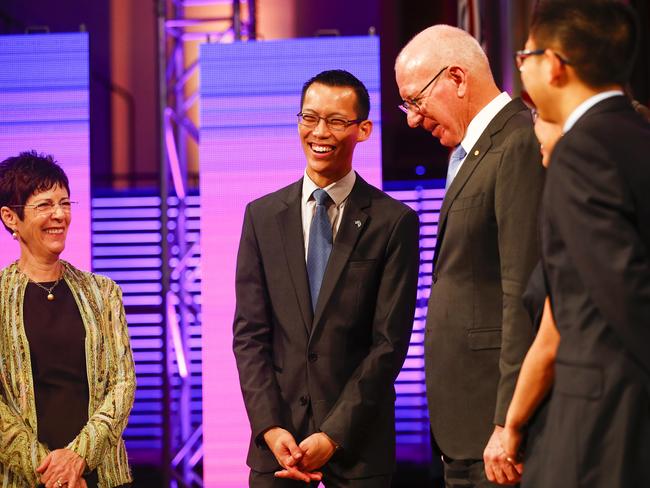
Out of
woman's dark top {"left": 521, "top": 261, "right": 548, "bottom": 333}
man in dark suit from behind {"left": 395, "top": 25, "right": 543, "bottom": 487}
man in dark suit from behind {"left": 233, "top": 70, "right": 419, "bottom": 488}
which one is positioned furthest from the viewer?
man in dark suit from behind {"left": 233, "top": 70, "right": 419, "bottom": 488}

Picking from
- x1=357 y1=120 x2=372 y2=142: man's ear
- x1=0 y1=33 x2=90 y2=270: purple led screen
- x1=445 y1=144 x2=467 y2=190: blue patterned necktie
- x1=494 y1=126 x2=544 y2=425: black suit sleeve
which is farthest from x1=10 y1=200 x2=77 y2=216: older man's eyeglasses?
x1=494 y1=126 x2=544 y2=425: black suit sleeve

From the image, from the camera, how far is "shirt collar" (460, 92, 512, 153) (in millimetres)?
2693

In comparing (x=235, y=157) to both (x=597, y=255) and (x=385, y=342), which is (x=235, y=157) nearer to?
(x=385, y=342)

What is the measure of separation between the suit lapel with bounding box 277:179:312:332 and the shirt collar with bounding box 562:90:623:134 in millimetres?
1317

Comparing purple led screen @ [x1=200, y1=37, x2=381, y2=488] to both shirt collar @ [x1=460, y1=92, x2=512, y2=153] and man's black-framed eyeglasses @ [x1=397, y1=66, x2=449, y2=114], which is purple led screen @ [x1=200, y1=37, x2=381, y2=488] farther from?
shirt collar @ [x1=460, y1=92, x2=512, y2=153]

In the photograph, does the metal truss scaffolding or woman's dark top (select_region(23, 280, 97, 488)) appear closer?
woman's dark top (select_region(23, 280, 97, 488))

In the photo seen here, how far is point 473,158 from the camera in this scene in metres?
2.62

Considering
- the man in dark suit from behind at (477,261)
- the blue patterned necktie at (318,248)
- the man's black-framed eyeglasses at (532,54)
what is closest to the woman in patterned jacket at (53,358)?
the blue patterned necktie at (318,248)

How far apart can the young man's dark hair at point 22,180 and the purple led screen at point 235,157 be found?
1.40 m

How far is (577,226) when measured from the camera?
1.72 metres

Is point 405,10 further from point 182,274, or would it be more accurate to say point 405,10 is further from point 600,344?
point 600,344

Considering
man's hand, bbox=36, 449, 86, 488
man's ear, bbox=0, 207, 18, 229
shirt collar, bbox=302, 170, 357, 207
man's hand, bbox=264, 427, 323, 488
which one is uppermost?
shirt collar, bbox=302, 170, 357, 207

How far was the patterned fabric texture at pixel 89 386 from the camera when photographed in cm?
304

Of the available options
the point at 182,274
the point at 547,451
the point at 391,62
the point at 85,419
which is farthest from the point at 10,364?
the point at 391,62
